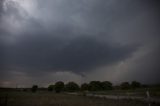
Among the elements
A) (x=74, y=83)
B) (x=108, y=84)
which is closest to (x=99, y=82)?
(x=108, y=84)

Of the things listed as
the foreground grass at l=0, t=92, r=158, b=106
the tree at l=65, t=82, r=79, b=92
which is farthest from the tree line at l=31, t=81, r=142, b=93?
the foreground grass at l=0, t=92, r=158, b=106

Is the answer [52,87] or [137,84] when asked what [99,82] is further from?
[52,87]

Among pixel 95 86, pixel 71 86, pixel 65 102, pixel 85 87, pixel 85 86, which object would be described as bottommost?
pixel 65 102

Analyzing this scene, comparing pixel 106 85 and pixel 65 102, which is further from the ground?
pixel 106 85

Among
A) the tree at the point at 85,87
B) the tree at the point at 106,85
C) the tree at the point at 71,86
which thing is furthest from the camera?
the tree at the point at 71,86

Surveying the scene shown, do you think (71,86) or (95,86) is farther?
(71,86)

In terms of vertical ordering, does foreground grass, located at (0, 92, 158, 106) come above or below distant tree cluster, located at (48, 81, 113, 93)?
below

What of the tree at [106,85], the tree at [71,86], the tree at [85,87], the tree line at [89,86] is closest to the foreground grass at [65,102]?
the tree line at [89,86]

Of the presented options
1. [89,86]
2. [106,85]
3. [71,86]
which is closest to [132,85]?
[106,85]

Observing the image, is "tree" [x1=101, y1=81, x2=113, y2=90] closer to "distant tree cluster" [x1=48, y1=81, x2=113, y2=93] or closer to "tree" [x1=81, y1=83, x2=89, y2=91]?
"distant tree cluster" [x1=48, y1=81, x2=113, y2=93]

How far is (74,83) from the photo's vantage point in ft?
293

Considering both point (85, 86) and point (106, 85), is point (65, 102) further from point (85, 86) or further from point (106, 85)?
point (106, 85)

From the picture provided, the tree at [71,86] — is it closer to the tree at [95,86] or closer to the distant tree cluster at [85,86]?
the distant tree cluster at [85,86]

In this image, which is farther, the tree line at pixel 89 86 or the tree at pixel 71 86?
the tree at pixel 71 86
